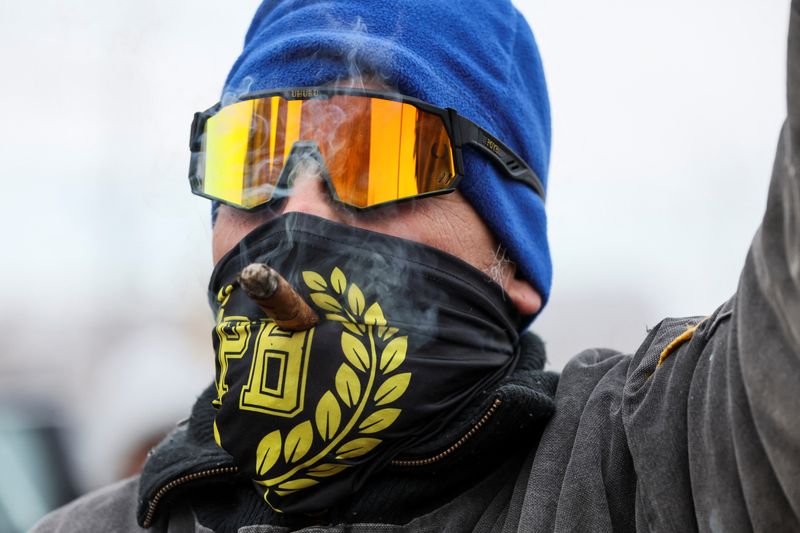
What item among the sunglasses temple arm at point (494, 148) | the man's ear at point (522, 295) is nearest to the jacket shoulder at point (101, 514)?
the man's ear at point (522, 295)

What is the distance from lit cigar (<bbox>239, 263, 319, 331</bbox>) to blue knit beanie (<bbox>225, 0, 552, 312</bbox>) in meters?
0.74

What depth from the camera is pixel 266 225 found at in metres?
2.28

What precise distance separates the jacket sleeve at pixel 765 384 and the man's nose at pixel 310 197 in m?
1.12

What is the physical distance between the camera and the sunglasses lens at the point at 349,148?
233 cm

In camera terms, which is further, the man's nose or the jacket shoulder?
the jacket shoulder

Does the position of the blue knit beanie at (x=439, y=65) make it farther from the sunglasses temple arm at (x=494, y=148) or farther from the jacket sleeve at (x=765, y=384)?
the jacket sleeve at (x=765, y=384)

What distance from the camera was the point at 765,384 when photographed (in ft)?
4.38

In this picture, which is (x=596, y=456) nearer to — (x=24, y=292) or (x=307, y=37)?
(x=307, y=37)

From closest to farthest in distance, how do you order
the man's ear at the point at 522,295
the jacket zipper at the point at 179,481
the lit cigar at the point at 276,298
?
the lit cigar at the point at 276,298, the jacket zipper at the point at 179,481, the man's ear at the point at 522,295

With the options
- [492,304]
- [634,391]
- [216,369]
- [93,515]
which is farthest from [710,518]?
[93,515]

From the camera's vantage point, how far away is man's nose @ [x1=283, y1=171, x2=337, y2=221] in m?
A: 2.28

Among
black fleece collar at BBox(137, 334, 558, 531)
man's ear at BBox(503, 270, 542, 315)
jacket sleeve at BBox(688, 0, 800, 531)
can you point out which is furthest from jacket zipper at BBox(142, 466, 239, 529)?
jacket sleeve at BBox(688, 0, 800, 531)

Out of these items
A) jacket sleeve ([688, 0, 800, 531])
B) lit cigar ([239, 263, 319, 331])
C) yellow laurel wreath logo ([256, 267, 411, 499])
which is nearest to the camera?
jacket sleeve ([688, 0, 800, 531])

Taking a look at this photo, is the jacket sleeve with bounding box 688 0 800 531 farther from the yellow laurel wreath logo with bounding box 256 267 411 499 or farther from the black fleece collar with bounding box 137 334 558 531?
the yellow laurel wreath logo with bounding box 256 267 411 499
